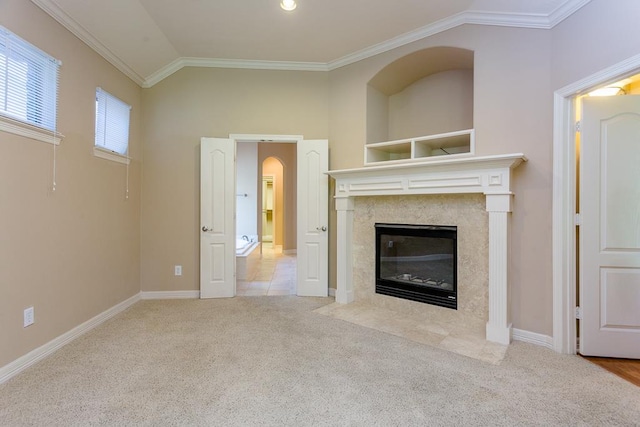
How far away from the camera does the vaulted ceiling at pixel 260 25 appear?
2.65 meters

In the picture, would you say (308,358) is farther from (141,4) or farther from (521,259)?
(141,4)

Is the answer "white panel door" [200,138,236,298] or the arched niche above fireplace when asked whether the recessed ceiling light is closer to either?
the arched niche above fireplace

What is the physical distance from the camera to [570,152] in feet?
7.98

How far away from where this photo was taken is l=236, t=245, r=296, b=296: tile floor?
4250mm

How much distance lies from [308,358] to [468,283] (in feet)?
5.62

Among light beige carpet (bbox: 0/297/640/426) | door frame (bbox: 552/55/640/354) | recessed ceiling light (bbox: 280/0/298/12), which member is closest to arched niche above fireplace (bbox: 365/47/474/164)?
door frame (bbox: 552/55/640/354)

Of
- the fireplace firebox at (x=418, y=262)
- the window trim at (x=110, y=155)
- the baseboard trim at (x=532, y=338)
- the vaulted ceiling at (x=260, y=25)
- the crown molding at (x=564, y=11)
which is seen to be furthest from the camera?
the fireplace firebox at (x=418, y=262)

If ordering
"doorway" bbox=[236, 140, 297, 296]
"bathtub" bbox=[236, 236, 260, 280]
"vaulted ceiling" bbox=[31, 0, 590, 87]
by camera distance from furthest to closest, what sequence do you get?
1. "doorway" bbox=[236, 140, 297, 296]
2. "bathtub" bbox=[236, 236, 260, 280]
3. "vaulted ceiling" bbox=[31, 0, 590, 87]

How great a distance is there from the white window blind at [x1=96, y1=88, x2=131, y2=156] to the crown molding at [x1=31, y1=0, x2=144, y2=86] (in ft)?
1.20

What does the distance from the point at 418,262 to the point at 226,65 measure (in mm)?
3412

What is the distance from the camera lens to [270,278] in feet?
16.5

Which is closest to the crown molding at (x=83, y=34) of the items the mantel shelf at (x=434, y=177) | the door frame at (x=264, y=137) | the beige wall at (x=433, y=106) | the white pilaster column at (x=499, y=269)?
the door frame at (x=264, y=137)

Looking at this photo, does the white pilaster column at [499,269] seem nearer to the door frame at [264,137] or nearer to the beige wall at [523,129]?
the beige wall at [523,129]

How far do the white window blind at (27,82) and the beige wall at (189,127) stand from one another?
4.76ft
